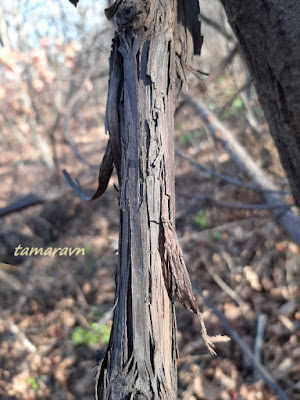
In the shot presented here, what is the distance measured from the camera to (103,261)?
4051mm

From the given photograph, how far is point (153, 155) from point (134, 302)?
0.27 m

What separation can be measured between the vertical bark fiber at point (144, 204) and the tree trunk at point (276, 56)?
0.89 ft

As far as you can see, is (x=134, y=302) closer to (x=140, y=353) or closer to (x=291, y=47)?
(x=140, y=353)

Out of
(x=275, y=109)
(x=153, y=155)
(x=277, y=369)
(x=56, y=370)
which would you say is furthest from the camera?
(x=56, y=370)

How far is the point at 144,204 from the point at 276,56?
2.04 feet

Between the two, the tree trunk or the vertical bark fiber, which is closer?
the vertical bark fiber

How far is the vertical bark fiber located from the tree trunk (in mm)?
271

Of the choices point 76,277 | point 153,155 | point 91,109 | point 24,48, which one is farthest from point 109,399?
point 91,109

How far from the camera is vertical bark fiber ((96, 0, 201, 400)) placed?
0.57 m

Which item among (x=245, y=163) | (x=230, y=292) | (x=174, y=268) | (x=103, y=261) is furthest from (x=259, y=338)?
(x=174, y=268)

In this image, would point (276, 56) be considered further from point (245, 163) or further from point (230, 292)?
point (230, 292)

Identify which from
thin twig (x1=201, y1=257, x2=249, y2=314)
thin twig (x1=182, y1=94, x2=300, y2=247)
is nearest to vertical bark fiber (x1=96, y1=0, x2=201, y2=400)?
thin twig (x1=182, y1=94, x2=300, y2=247)

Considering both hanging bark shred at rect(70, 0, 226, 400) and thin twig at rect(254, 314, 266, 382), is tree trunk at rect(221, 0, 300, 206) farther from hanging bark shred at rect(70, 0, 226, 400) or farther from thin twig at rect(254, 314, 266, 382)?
thin twig at rect(254, 314, 266, 382)

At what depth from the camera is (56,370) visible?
2.85 meters
